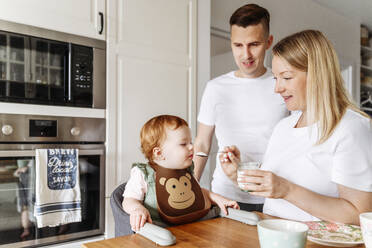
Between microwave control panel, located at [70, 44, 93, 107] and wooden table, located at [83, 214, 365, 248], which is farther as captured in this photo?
microwave control panel, located at [70, 44, 93, 107]

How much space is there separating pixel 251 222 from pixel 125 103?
4.04 ft

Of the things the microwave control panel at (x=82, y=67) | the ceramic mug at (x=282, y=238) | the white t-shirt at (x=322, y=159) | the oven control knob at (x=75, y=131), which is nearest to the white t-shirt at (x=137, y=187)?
the white t-shirt at (x=322, y=159)

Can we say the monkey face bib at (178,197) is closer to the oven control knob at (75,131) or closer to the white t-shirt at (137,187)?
the white t-shirt at (137,187)

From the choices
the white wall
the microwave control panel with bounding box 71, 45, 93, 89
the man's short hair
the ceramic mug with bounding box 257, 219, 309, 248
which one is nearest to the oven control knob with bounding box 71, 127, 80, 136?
the microwave control panel with bounding box 71, 45, 93, 89

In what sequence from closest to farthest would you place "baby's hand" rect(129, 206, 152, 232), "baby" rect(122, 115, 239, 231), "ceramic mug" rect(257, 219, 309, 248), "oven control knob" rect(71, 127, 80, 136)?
"ceramic mug" rect(257, 219, 309, 248), "baby's hand" rect(129, 206, 152, 232), "baby" rect(122, 115, 239, 231), "oven control knob" rect(71, 127, 80, 136)

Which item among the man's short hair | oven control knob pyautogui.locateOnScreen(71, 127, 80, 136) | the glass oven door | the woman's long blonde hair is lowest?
the glass oven door

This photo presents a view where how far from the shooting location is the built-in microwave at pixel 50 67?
1.66 metres

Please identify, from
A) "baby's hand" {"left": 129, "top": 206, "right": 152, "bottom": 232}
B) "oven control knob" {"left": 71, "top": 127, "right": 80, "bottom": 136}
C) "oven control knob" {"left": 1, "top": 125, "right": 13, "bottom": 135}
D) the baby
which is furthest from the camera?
"oven control knob" {"left": 71, "top": 127, "right": 80, "bottom": 136}

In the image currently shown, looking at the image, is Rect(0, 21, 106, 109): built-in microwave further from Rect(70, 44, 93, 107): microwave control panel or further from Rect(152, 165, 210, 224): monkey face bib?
Rect(152, 165, 210, 224): monkey face bib

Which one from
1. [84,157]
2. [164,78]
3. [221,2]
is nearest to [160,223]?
[84,157]

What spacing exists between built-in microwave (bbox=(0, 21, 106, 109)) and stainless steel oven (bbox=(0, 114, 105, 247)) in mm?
117

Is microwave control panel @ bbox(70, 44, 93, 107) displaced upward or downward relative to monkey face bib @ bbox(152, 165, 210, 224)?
upward

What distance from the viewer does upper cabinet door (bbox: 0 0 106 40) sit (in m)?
1.65

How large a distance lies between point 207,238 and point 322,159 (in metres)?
0.51
